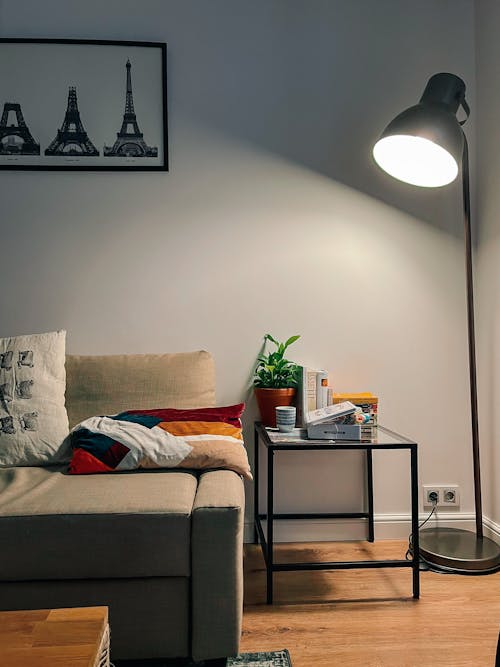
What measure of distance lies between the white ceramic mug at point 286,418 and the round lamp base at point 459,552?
74 centimetres

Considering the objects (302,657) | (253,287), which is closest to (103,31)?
(253,287)

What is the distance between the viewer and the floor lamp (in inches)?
85.4

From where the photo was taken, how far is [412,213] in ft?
8.93

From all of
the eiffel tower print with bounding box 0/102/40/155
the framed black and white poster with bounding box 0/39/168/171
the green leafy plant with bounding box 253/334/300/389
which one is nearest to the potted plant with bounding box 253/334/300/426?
the green leafy plant with bounding box 253/334/300/389

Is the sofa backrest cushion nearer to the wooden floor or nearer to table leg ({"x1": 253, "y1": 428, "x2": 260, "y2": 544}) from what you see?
table leg ({"x1": 253, "y1": 428, "x2": 260, "y2": 544})

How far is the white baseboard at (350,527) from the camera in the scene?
8.74 feet

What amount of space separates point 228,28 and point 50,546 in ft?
7.30

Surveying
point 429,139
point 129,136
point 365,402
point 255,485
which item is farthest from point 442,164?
point 255,485

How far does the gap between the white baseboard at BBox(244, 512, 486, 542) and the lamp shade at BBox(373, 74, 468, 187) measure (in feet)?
4.79

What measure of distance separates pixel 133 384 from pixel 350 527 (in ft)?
3.80

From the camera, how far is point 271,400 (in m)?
2.48

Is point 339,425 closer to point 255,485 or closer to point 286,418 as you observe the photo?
point 286,418

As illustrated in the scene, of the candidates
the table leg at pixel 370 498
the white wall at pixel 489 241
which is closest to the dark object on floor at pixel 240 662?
the table leg at pixel 370 498

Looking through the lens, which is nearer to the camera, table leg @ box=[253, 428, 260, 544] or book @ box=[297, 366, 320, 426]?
book @ box=[297, 366, 320, 426]
